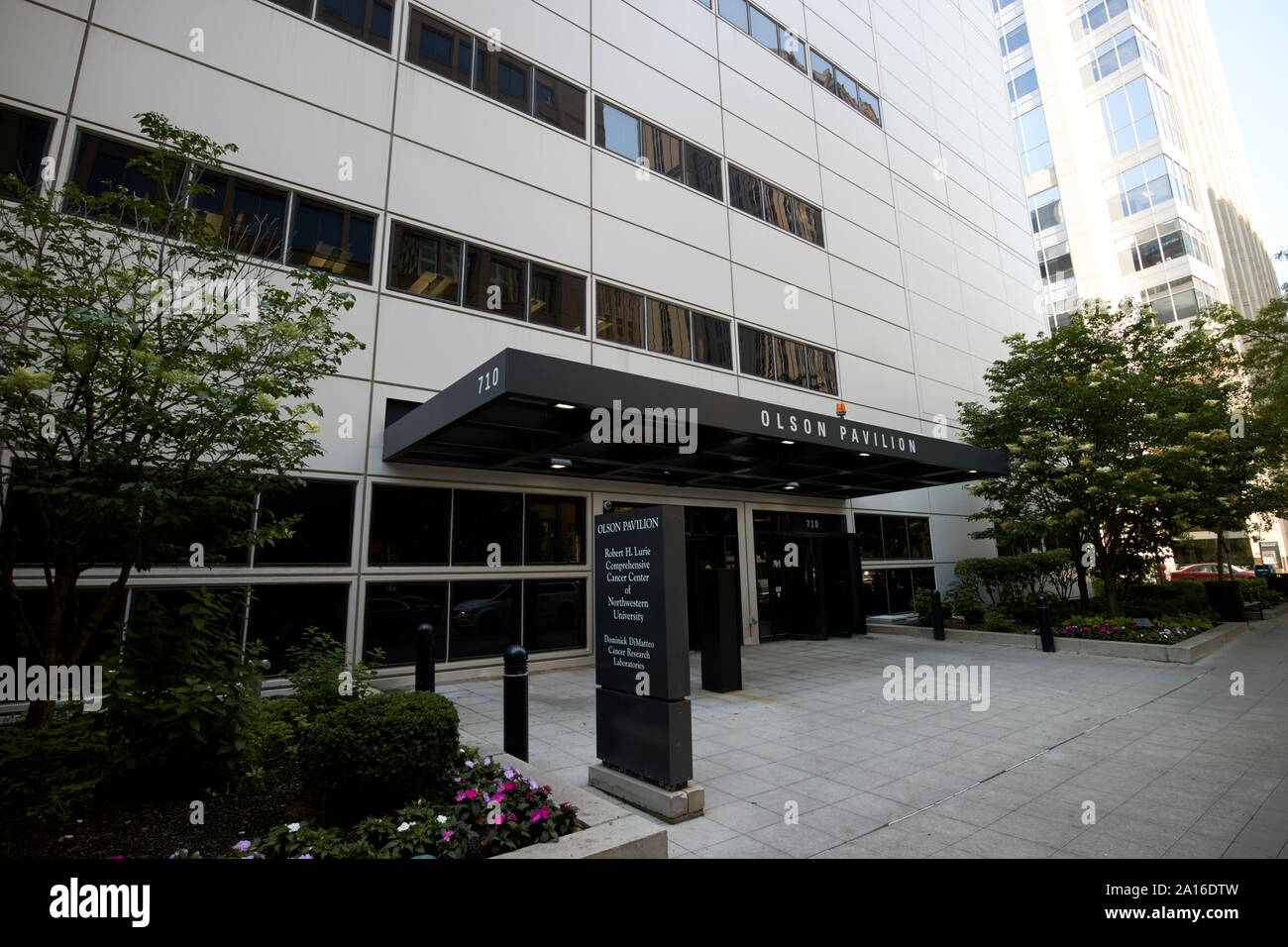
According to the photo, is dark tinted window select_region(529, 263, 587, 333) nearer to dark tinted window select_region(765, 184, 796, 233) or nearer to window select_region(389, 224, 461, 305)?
window select_region(389, 224, 461, 305)

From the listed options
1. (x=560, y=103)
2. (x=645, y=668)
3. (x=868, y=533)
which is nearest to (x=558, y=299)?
(x=560, y=103)

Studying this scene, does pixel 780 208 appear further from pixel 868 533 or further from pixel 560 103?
pixel 868 533

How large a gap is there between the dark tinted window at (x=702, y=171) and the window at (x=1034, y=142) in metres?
47.7

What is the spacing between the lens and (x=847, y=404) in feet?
57.5

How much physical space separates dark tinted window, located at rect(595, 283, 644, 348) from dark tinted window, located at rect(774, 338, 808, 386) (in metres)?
4.51

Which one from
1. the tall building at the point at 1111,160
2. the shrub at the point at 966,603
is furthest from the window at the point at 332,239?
the tall building at the point at 1111,160

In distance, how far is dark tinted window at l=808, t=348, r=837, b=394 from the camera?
55.1 ft

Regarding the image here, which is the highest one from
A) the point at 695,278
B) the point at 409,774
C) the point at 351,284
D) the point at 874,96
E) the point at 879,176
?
the point at 874,96

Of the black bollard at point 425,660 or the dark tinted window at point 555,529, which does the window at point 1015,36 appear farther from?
the black bollard at point 425,660

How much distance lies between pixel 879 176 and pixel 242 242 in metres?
19.7

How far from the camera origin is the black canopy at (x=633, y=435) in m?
7.50

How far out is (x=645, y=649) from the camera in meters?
5.12
